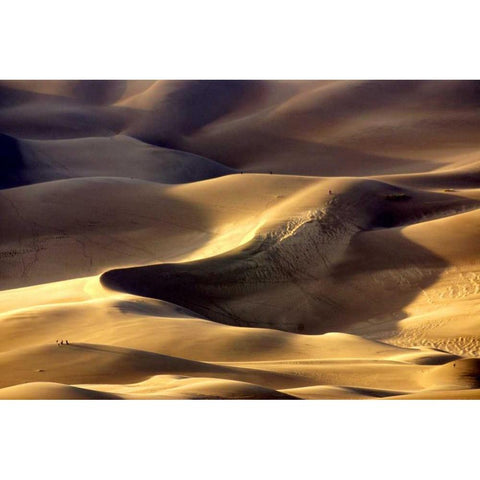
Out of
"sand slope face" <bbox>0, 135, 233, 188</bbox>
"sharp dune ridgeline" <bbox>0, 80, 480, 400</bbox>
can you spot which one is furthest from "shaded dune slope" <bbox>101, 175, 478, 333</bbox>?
"sand slope face" <bbox>0, 135, 233, 188</bbox>

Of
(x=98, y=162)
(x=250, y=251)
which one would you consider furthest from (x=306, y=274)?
(x=98, y=162)

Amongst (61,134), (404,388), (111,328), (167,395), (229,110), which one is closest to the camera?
(167,395)

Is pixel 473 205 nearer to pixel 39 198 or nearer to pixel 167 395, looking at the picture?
pixel 39 198

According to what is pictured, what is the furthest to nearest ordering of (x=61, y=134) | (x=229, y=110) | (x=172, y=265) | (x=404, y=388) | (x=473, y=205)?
(x=229, y=110) → (x=61, y=134) → (x=473, y=205) → (x=172, y=265) → (x=404, y=388)

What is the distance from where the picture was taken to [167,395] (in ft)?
37.0

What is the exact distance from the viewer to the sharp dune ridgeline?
48.7 feet

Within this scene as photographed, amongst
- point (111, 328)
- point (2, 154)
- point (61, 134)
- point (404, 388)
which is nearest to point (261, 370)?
point (404, 388)

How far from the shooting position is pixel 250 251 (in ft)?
84.2

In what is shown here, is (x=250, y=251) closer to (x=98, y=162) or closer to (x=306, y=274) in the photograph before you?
(x=306, y=274)

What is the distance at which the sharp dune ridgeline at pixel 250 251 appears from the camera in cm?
1485

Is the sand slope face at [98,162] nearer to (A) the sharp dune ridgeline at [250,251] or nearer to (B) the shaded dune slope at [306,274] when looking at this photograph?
(A) the sharp dune ridgeline at [250,251]

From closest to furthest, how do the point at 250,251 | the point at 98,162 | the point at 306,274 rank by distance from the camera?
the point at 306,274 < the point at 250,251 < the point at 98,162

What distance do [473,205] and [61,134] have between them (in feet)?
90.9

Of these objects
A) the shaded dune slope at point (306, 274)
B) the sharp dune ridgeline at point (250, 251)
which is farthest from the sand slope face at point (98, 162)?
the shaded dune slope at point (306, 274)
